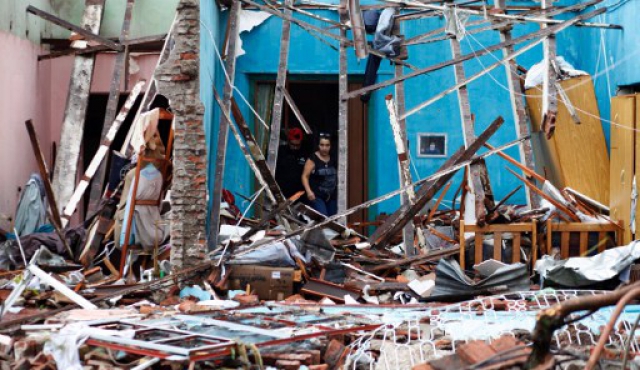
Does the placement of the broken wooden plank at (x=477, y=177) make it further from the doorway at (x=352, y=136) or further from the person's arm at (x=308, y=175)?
the doorway at (x=352, y=136)

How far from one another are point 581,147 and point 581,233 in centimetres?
314

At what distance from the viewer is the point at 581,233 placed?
12008mm

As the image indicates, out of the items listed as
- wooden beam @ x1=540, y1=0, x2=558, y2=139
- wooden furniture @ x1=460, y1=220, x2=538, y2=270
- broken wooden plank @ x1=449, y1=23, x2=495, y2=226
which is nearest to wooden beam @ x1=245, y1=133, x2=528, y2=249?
broken wooden plank @ x1=449, y1=23, x2=495, y2=226

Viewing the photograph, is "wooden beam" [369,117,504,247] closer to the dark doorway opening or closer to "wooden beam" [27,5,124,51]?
"wooden beam" [27,5,124,51]

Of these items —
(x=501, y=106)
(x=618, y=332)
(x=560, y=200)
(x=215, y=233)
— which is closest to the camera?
(x=618, y=332)

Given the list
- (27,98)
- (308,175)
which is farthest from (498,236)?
(27,98)

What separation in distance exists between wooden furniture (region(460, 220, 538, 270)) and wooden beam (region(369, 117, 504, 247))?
1182 mm

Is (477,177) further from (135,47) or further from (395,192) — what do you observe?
(135,47)

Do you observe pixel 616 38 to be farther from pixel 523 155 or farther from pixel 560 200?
pixel 560 200

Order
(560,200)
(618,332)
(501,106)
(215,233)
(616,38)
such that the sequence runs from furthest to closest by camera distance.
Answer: (501,106), (616,38), (215,233), (560,200), (618,332)

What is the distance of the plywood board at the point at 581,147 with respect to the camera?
14680 millimetres

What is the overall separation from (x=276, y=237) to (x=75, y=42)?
5112 millimetres

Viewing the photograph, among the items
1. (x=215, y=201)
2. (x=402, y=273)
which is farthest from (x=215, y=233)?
(x=402, y=273)

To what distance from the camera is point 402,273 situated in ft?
41.3
